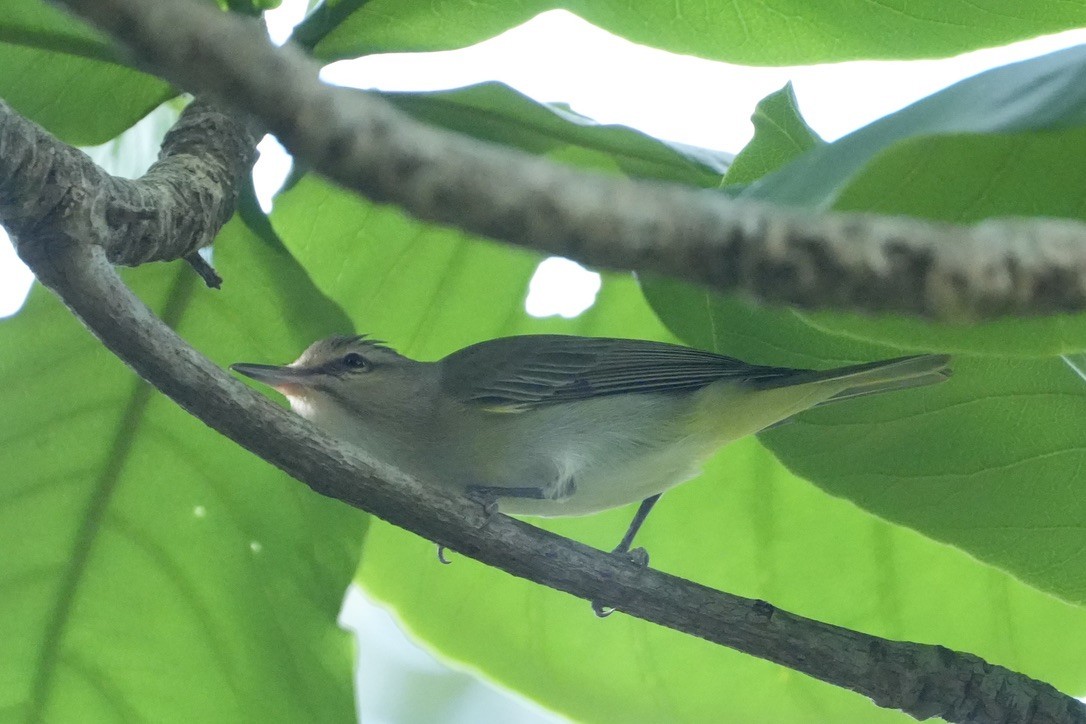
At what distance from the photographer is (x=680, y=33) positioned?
1.83m

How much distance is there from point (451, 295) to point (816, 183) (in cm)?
136

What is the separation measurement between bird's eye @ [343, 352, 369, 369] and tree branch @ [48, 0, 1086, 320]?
215 centimetres

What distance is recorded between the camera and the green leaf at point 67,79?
1869 millimetres

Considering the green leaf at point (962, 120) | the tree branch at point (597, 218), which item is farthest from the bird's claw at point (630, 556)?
the tree branch at point (597, 218)

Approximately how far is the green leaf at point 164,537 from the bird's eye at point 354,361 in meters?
0.47

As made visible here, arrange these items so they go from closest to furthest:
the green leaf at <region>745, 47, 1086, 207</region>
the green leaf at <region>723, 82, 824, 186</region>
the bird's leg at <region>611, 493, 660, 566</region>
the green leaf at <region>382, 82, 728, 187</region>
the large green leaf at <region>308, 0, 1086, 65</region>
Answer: the green leaf at <region>745, 47, 1086, 207</region> < the green leaf at <region>723, 82, 824, 186</region> < the large green leaf at <region>308, 0, 1086, 65</region> < the green leaf at <region>382, 82, 728, 187</region> < the bird's leg at <region>611, 493, 660, 566</region>

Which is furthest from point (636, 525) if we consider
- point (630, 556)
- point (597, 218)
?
point (597, 218)

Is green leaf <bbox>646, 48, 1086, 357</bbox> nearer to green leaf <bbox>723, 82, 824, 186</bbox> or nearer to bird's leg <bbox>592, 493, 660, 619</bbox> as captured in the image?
green leaf <bbox>723, 82, 824, 186</bbox>

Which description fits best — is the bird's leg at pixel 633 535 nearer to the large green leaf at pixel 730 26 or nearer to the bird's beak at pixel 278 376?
the bird's beak at pixel 278 376

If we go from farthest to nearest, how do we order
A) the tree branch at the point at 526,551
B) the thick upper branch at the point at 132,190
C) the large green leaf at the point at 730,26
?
1. the large green leaf at the point at 730,26
2. the tree branch at the point at 526,551
3. the thick upper branch at the point at 132,190

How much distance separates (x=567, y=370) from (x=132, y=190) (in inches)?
58.4

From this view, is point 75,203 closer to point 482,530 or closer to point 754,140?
point 482,530

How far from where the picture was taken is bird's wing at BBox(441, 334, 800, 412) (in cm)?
264

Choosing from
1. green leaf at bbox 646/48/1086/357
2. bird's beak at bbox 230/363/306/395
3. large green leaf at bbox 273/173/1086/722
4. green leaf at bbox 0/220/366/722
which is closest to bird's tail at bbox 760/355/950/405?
large green leaf at bbox 273/173/1086/722
